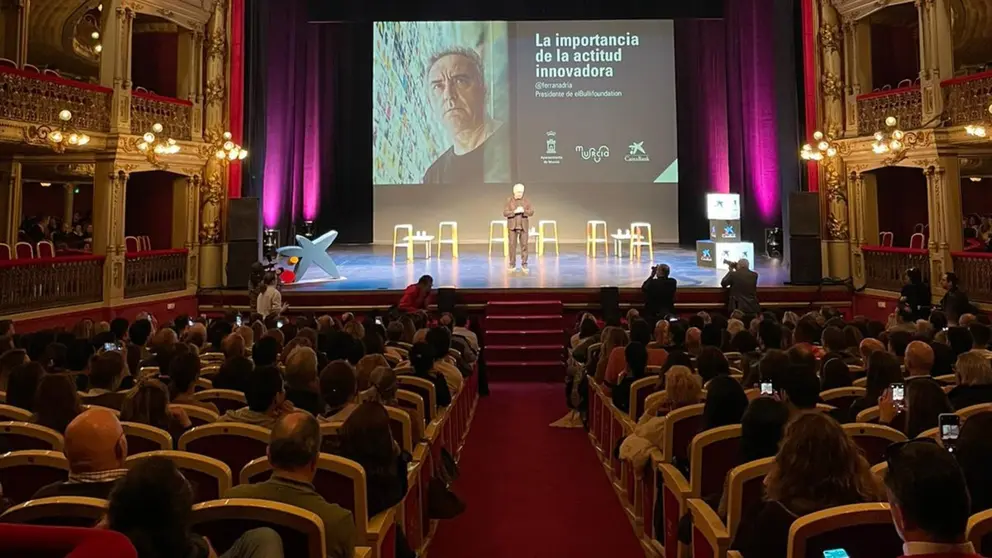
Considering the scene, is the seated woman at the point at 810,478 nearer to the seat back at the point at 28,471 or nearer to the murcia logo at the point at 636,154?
the seat back at the point at 28,471

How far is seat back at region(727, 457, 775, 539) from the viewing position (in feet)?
7.45

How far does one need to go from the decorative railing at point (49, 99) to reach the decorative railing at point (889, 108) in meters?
11.1

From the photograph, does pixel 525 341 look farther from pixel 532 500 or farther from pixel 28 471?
pixel 28 471

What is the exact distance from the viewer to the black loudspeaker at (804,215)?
10.4 metres

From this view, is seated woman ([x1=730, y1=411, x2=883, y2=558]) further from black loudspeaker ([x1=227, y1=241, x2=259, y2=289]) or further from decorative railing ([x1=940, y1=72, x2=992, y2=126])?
black loudspeaker ([x1=227, y1=241, x2=259, y2=289])

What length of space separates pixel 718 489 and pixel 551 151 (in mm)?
12473

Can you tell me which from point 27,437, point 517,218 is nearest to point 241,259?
point 517,218

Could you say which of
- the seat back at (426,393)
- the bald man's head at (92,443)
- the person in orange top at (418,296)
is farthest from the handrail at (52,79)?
the bald man's head at (92,443)

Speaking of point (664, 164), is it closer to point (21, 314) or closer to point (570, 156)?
point (570, 156)

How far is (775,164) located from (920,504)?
13.9 metres

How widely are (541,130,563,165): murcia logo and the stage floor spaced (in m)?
1.90

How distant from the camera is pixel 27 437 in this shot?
9.39 feet

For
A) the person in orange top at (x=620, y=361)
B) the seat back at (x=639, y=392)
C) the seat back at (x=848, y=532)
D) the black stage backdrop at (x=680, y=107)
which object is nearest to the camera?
the seat back at (x=848, y=532)

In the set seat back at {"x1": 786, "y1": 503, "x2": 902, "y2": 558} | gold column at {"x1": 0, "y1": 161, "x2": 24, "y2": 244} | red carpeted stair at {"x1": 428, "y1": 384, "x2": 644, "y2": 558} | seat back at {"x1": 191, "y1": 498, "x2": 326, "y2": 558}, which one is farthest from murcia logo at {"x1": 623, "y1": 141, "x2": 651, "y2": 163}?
seat back at {"x1": 191, "y1": 498, "x2": 326, "y2": 558}
